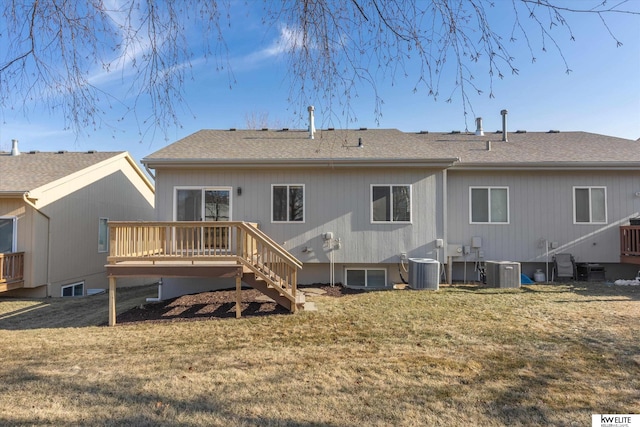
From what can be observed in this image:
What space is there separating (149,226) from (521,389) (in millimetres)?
6905

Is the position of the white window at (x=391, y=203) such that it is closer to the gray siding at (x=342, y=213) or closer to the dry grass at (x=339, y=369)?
the gray siding at (x=342, y=213)

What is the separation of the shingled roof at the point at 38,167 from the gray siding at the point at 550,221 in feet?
42.4

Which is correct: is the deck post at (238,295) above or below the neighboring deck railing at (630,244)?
below

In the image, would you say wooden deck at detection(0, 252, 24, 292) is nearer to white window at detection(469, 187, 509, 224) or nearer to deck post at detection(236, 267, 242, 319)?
deck post at detection(236, 267, 242, 319)

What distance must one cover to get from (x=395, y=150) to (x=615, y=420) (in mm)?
7739

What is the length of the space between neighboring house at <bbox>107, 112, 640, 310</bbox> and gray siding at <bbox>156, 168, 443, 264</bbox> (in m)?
0.03

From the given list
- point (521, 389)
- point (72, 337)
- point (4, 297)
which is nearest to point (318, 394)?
point (521, 389)

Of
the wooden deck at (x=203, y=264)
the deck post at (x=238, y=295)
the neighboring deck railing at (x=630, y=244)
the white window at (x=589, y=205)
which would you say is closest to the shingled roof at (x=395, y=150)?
the white window at (x=589, y=205)

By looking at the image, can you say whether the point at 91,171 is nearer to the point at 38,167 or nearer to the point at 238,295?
the point at 38,167

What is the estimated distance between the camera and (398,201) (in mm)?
9453

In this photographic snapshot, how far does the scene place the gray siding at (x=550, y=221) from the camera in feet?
32.2

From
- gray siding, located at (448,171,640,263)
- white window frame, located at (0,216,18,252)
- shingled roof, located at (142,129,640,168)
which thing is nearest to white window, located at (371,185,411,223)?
shingled roof, located at (142,129,640,168)

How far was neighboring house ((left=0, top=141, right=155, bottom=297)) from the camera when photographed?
33.6ft

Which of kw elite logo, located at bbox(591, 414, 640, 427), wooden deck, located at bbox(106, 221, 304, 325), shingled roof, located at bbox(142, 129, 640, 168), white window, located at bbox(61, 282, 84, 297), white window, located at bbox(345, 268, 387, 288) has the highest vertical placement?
shingled roof, located at bbox(142, 129, 640, 168)
